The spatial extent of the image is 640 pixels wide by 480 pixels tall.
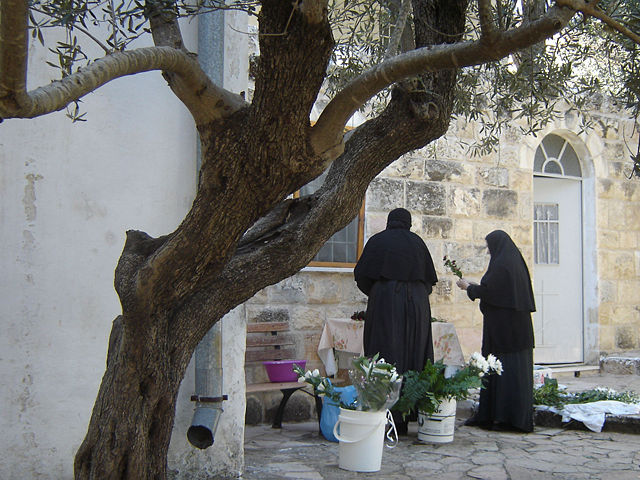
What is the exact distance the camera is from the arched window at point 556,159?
10.1m

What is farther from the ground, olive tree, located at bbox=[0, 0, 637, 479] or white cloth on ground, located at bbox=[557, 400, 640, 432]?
olive tree, located at bbox=[0, 0, 637, 479]

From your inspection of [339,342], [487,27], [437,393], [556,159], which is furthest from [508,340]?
[487,27]

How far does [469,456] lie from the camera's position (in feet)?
19.1

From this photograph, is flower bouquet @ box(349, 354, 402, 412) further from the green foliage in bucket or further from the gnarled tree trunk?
the gnarled tree trunk

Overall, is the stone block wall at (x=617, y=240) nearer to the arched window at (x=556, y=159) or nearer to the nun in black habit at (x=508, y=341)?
the arched window at (x=556, y=159)

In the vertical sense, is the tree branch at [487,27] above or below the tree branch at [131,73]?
above

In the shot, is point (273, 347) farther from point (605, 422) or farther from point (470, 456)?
point (605, 422)

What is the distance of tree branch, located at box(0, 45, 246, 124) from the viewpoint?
218 cm

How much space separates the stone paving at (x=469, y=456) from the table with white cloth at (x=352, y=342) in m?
0.66

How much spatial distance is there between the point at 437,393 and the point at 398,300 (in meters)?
0.93

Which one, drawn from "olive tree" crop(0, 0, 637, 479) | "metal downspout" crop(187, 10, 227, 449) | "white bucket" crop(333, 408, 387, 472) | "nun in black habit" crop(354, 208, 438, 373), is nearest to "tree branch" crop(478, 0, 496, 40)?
"olive tree" crop(0, 0, 637, 479)

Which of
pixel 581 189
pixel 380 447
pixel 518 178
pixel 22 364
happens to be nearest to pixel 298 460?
pixel 380 447

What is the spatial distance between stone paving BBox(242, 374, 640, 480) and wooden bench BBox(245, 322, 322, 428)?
350 mm

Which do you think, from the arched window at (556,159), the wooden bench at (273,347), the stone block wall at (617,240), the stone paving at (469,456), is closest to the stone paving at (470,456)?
the stone paving at (469,456)
